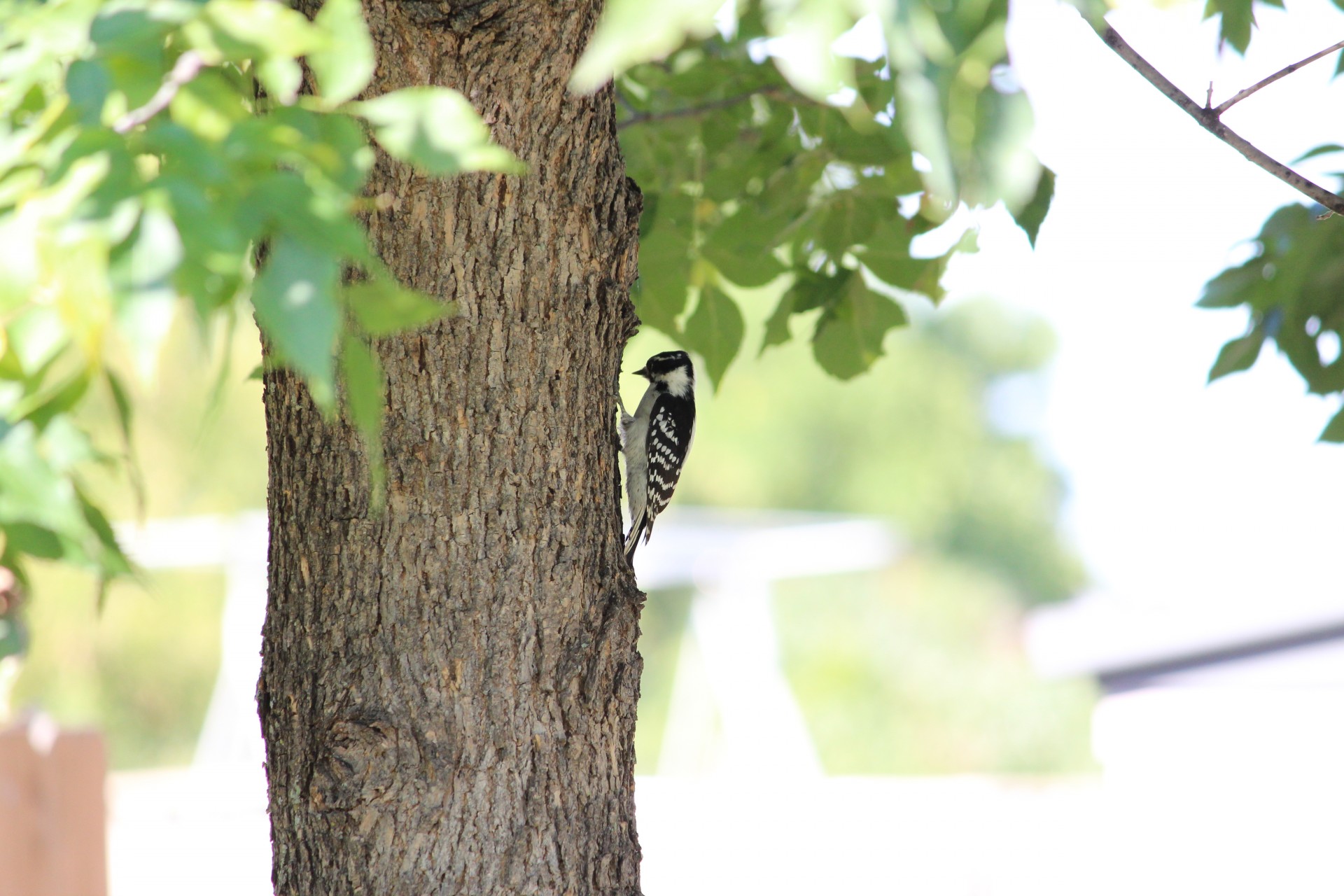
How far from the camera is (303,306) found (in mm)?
927

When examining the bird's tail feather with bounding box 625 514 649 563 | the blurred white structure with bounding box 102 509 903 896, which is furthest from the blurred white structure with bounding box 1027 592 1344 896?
the bird's tail feather with bounding box 625 514 649 563

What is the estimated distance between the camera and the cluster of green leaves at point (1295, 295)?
Result: 296cm

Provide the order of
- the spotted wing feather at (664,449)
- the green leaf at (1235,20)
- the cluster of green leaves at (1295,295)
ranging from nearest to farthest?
the green leaf at (1235,20)
the cluster of green leaves at (1295,295)
the spotted wing feather at (664,449)

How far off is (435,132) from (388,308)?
0.53ft

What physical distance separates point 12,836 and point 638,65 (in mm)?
2957

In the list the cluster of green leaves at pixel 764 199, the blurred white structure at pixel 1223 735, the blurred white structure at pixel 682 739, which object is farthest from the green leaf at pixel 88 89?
the blurred white structure at pixel 1223 735

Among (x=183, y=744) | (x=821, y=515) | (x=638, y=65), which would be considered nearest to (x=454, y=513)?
(x=638, y=65)

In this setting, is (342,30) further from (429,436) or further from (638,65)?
(638,65)

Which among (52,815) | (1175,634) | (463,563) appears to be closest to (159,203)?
(463,563)

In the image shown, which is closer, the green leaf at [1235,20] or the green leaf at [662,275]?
the green leaf at [1235,20]

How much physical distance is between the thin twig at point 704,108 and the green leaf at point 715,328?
457mm

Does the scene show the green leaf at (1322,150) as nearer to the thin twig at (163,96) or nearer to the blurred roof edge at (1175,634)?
the thin twig at (163,96)

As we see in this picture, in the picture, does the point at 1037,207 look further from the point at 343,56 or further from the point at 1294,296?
the point at 343,56

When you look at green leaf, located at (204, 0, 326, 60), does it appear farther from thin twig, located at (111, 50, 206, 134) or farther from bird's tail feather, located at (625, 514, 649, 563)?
bird's tail feather, located at (625, 514, 649, 563)
